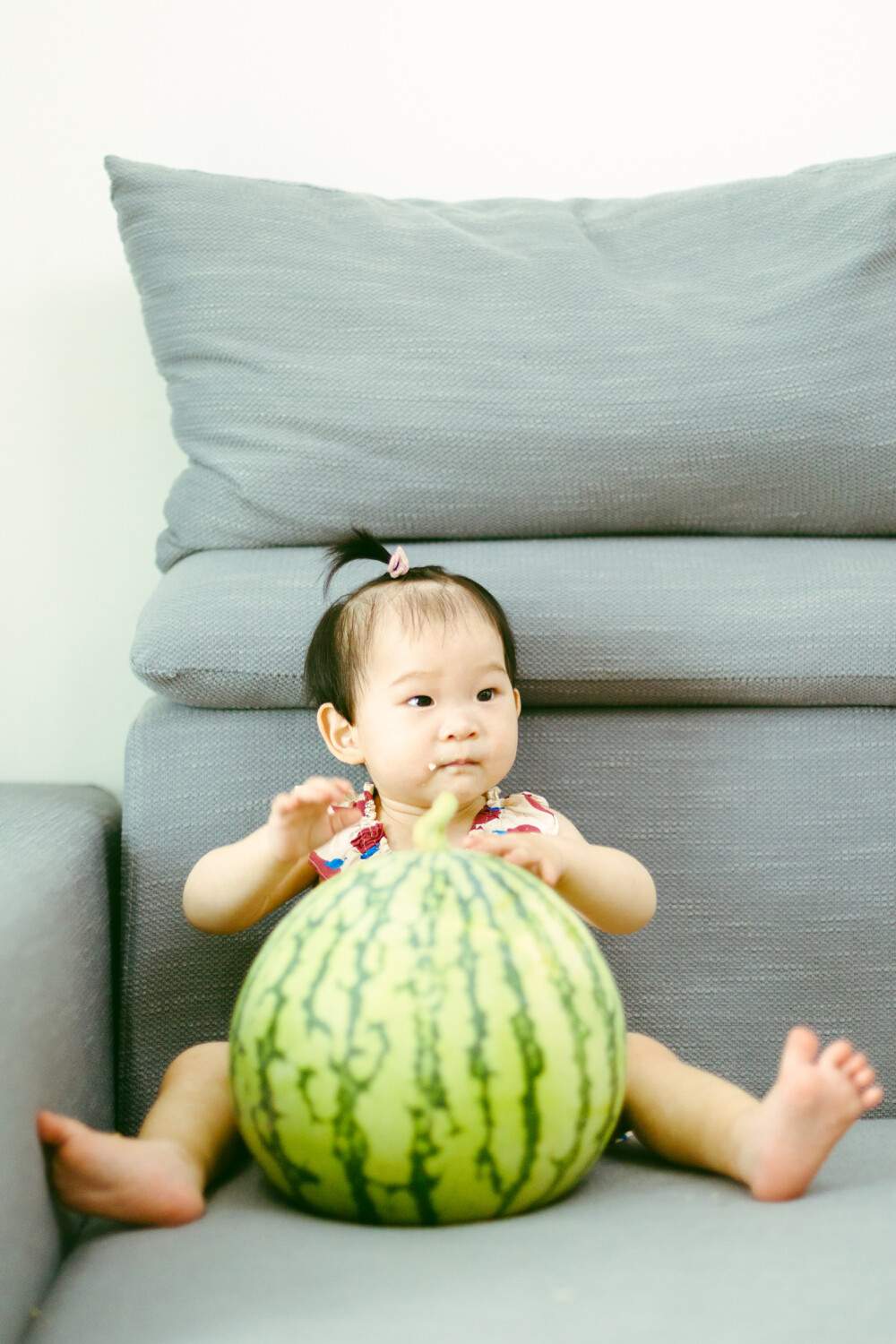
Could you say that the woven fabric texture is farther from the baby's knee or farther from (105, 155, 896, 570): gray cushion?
(105, 155, 896, 570): gray cushion

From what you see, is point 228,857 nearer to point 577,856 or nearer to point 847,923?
point 577,856

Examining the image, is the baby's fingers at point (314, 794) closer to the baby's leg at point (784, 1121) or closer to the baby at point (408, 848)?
the baby at point (408, 848)

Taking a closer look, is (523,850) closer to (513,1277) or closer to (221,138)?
(513,1277)

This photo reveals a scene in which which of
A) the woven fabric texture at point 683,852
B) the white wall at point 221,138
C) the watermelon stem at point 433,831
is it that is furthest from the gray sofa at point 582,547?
the watermelon stem at point 433,831

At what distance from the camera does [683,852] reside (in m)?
1.16

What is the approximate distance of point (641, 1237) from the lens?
678mm

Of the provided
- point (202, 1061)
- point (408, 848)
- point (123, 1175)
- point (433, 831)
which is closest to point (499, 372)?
point (408, 848)

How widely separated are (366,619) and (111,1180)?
1.85ft

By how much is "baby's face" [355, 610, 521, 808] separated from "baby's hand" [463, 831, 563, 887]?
0.11m

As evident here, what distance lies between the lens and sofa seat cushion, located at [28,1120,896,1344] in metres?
0.59

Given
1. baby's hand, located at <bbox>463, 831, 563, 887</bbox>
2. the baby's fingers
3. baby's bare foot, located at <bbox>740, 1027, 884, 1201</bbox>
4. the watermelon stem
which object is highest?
the watermelon stem

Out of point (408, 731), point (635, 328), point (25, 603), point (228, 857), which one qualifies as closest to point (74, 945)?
point (228, 857)

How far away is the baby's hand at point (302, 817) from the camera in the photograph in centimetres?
98

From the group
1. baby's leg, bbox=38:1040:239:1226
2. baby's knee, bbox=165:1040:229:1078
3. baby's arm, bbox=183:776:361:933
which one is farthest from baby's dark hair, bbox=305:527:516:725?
baby's leg, bbox=38:1040:239:1226
